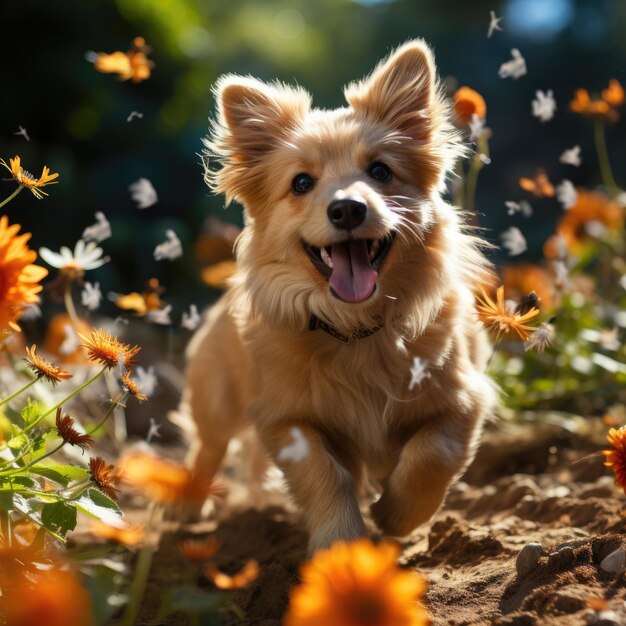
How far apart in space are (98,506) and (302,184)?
5.66 feet

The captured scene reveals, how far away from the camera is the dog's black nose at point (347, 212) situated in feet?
9.98

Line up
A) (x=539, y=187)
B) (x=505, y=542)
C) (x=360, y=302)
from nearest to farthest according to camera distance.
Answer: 1. (x=505, y=542)
2. (x=360, y=302)
3. (x=539, y=187)

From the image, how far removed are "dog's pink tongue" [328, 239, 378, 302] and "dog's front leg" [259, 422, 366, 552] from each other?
0.58 m

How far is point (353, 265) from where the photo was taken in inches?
127

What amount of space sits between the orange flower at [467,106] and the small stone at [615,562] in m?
2.12

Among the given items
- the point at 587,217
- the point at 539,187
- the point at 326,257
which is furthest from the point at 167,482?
the point at 587,217

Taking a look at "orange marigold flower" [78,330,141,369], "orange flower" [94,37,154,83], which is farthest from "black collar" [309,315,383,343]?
"orange flower" [94,37,154,83]

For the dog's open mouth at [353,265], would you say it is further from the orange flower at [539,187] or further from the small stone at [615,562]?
the small stone at [615,562]

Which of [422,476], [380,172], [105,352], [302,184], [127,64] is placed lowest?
[422,476]

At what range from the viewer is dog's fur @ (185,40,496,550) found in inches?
123

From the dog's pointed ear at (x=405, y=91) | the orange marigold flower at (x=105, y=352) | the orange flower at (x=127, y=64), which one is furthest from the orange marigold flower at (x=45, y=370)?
the dog's pointed ear at (x=405, y=91)

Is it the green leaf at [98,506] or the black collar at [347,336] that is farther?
the black collar at [347,336]

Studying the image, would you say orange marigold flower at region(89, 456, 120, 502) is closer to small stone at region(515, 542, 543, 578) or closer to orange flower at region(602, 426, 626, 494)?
small stone at region(515, 542, 543, 578)

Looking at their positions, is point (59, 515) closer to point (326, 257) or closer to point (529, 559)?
point (529, 559)
